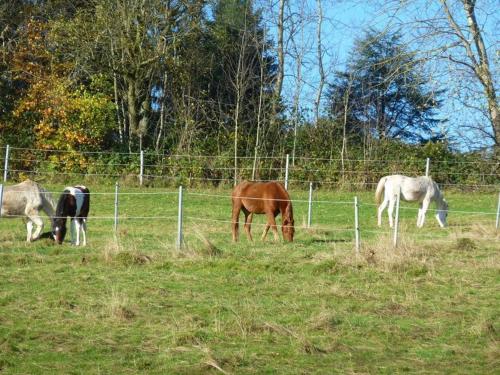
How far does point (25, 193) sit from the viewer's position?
16469mm

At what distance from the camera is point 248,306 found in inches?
→ 395

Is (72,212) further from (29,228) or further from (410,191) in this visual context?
(410,191)

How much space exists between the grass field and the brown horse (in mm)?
416

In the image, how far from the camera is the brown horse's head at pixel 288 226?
15836mm

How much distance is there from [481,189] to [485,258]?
47.4 feet

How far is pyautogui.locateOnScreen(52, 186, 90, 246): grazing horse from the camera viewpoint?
15.2 metres

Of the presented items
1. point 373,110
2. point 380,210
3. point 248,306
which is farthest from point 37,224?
point 373,110

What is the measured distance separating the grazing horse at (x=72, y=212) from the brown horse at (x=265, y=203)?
2.79 meters

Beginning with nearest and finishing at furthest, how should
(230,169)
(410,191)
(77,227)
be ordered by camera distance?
(77,227)
(410,191)
(230,169)

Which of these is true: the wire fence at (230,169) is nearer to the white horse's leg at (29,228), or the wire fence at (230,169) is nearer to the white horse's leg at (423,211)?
the white horse's leg at (423,211)

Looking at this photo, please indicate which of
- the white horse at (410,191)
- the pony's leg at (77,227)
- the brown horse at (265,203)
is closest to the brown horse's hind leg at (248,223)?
the brown horse at (265,203)

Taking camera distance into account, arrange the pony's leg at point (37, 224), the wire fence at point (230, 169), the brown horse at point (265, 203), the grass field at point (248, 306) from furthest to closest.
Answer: the wire fence at point (230, 169) < the brown horse at point (265, 203) < the pony's leg at point (37, 224) < the grass field at point (248, 306)

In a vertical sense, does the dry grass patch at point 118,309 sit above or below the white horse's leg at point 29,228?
below

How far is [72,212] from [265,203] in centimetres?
363
